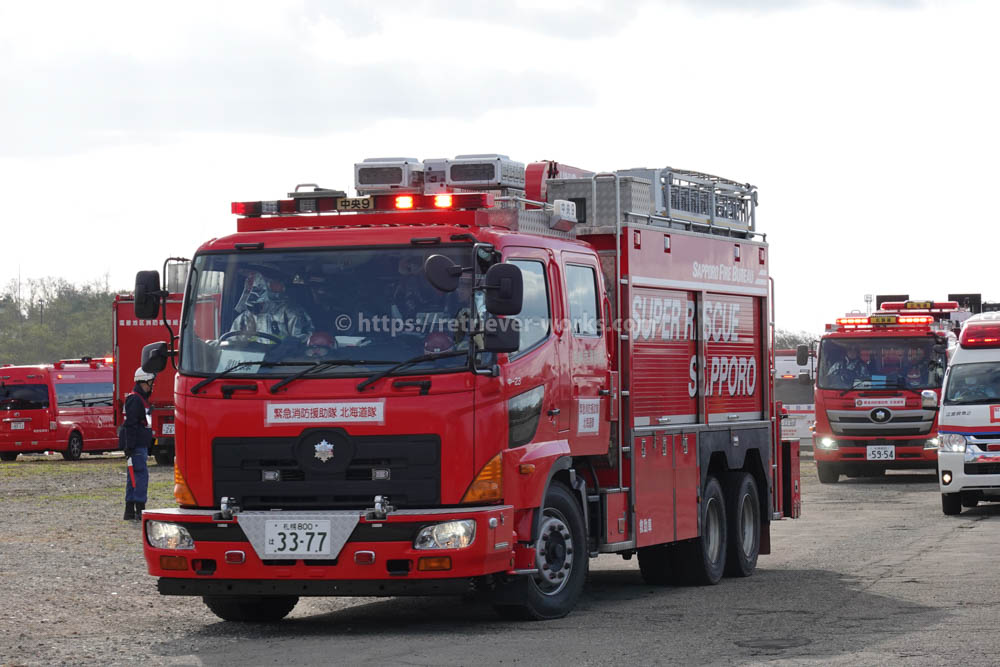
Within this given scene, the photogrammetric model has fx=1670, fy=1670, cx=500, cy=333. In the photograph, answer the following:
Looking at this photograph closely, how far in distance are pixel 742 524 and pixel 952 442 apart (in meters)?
7.92

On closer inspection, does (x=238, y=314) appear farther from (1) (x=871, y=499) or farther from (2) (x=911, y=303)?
(2) (x=911, y=303)

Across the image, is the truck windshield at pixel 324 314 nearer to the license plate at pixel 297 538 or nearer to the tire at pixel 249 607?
the license plate at pixel 297 538

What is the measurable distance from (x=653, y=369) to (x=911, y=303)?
22.6m

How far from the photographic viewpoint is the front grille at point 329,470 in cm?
1095

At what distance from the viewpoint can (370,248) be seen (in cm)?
1132

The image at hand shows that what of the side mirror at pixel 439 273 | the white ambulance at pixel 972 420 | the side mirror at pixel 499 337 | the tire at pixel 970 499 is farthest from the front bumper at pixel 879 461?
the side mirror at pixel 439 273

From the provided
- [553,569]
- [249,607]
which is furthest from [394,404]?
[249,607]

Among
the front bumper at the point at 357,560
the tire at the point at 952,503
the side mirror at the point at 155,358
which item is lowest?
the tire at the point at 952,503

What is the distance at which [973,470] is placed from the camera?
2247cm

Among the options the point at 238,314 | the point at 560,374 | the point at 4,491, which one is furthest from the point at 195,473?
the point at 4,491

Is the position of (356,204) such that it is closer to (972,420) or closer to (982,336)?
(972,420)

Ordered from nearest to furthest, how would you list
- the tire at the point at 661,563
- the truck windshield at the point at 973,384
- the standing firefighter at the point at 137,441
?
the tire at the point at 661,563, the standing firefighter at the point at 137,441, the truck windshield at the point at 973,384

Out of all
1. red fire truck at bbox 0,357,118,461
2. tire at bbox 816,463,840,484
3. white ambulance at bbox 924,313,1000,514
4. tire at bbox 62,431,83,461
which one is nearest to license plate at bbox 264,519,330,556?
white ambulance at bbox 924,313,1000,514

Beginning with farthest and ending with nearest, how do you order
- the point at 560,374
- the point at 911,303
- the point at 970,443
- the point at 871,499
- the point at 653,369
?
the point at 911,303, the point at 871,499, the point at 970,443, the point at 653,369, the point at 560,374
